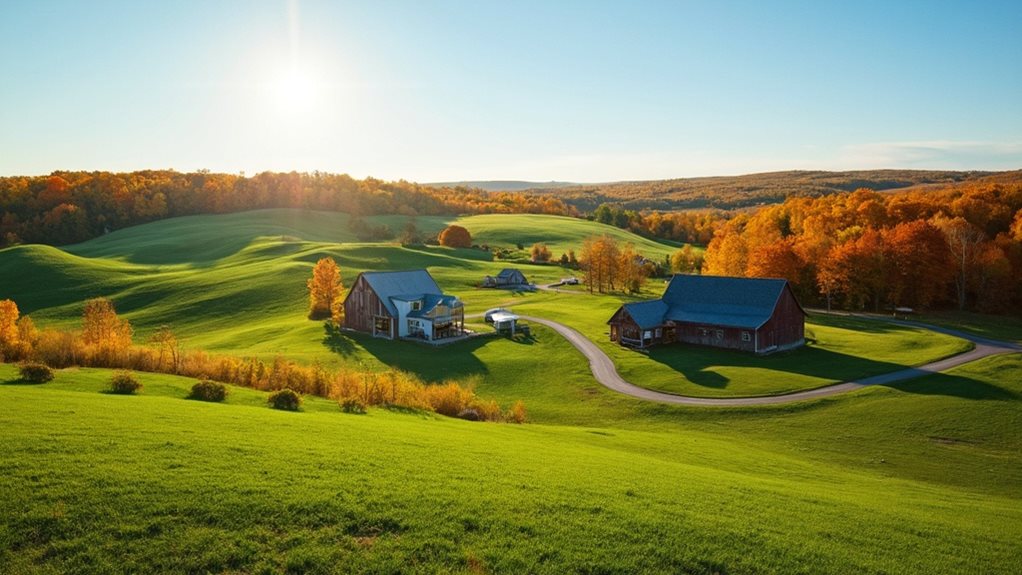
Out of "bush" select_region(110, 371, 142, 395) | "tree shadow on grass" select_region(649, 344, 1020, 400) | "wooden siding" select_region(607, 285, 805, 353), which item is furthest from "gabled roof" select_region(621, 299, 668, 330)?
"bush" select_region(110, 371, 142, 395)

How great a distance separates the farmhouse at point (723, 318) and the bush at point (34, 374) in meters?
48.1

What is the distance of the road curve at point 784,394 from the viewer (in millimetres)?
45125

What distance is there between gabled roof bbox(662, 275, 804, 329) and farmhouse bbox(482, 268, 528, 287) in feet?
121

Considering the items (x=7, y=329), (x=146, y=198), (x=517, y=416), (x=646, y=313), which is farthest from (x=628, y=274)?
(x=146, y=198)

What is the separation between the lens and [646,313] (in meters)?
64.4

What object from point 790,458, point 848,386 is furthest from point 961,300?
point 790,458

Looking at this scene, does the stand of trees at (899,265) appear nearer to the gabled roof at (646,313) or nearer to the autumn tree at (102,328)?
the gabled roof at (646,313)

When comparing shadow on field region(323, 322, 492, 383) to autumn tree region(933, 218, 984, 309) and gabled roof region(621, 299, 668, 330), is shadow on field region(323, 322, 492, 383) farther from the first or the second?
autumn tree region(933, 218, 984, 309)

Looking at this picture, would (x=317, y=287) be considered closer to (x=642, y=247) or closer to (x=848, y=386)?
(x=848, y=386)

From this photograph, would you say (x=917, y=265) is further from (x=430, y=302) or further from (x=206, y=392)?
(x=206, y=392)

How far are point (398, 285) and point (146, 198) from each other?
412ft

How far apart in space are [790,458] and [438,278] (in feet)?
251

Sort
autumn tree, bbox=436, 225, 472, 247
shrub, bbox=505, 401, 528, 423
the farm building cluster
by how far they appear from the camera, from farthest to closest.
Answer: autumn tree, bbox=436, 225, 472, 247 → the farm building cluster → shrub, bbox=505, 401, 528, 423

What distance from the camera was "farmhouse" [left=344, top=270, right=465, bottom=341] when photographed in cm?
6781
